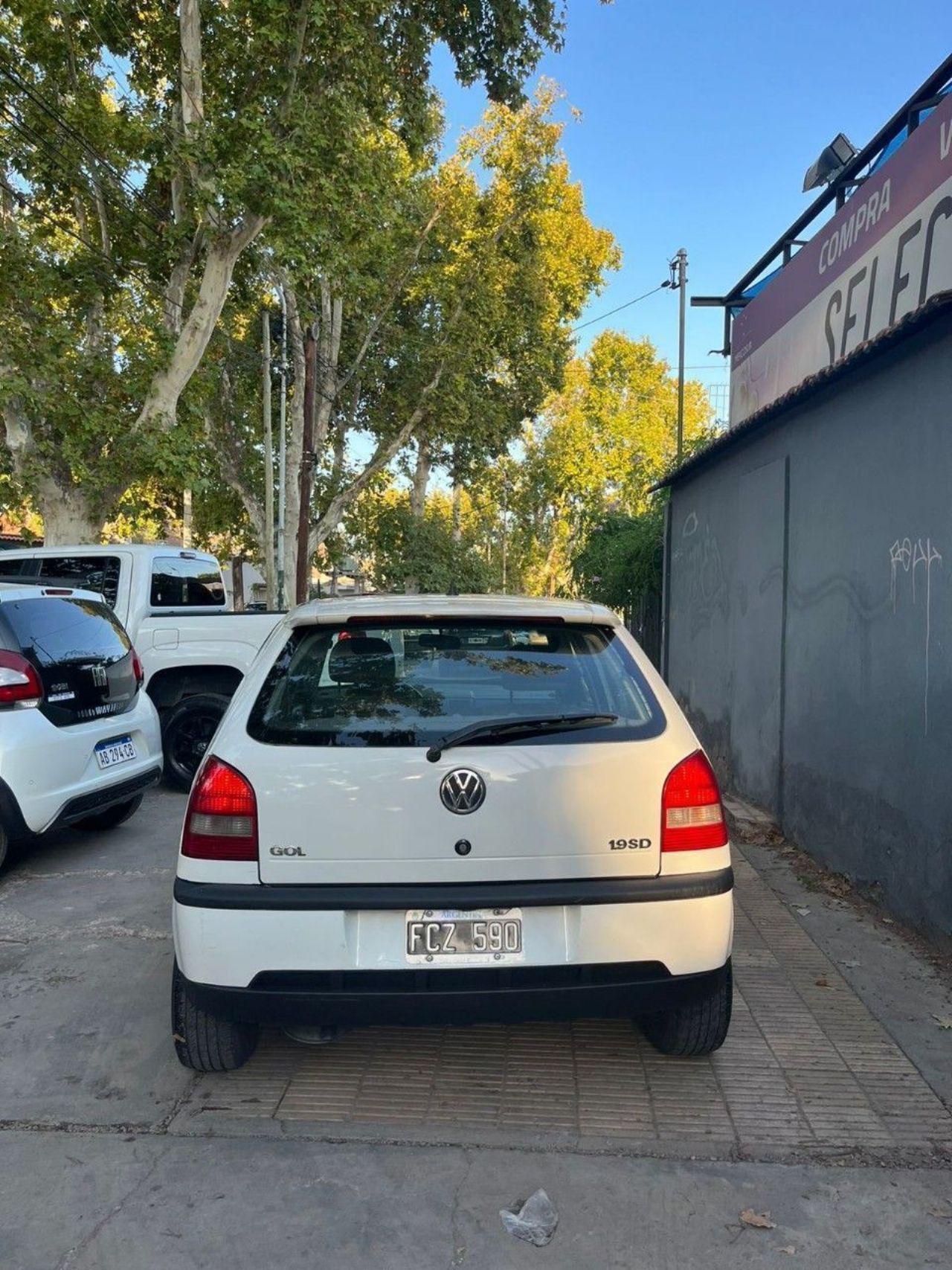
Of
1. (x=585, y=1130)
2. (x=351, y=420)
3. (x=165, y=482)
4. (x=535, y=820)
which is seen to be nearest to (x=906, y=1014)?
(x=585, y=1130)

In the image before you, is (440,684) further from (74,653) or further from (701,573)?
(701,573)

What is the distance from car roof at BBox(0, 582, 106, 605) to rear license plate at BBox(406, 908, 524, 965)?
3.78 m

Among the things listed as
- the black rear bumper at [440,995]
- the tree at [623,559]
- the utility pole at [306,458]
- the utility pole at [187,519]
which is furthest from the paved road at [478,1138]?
the utility pole at [187,519]

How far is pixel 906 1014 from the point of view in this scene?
374 cm

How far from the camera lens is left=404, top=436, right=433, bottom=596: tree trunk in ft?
103

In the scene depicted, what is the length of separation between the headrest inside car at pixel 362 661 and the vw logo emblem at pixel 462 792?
1.61ft

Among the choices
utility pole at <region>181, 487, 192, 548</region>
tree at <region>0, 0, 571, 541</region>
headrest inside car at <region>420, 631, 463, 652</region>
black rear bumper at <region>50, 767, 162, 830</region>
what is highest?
tree at <region>0, 0, 571, 541</region>

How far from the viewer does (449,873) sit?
2.79m

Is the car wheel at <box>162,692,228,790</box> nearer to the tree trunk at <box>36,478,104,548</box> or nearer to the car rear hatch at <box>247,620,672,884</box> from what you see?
the car rear hatch at <box>247,620,672,884</box>

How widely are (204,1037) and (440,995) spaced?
2.94ft

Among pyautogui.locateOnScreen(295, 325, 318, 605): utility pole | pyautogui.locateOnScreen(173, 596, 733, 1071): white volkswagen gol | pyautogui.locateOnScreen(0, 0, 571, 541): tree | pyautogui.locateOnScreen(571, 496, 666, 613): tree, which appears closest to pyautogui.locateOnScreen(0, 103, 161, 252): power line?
pyautogui.locateOnScreen(0, 0, 571, 541): tree

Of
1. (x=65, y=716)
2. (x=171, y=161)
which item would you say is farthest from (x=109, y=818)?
(x=171, y=161)

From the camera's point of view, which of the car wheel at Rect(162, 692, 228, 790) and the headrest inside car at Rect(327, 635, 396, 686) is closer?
the headrest inside car at Rect(327, 635, 396, 686)

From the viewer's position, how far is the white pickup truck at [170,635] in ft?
25.5
